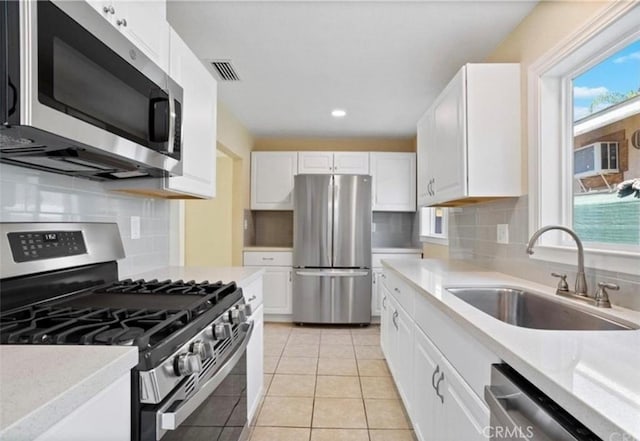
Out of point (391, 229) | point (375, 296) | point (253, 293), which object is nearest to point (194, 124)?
point (253, 293)

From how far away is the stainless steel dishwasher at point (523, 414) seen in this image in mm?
695

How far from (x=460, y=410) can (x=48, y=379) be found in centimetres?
116

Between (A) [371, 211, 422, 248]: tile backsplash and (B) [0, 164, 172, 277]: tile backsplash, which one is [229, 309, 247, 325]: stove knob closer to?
(B) [0, 164, 172, 277]: tile backsplash

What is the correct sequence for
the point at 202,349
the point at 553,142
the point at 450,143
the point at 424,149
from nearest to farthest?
the point at 202,349
the point at 553,142
the point at 450,143
the point at 424,149

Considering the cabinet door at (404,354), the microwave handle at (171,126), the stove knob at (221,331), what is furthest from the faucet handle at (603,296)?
the microwave handle at (171,126)

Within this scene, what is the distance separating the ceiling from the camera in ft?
6.46

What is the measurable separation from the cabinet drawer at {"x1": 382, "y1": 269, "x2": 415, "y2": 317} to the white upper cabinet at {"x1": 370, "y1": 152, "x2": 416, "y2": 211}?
6.16 ft

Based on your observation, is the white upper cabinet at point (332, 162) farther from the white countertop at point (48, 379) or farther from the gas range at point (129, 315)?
the white countertop at point (48, 379)

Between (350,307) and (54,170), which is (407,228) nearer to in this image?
(350,307)

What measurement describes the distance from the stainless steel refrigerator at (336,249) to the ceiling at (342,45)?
90 centimetres

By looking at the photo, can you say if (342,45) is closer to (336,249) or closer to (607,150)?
(607,150)
